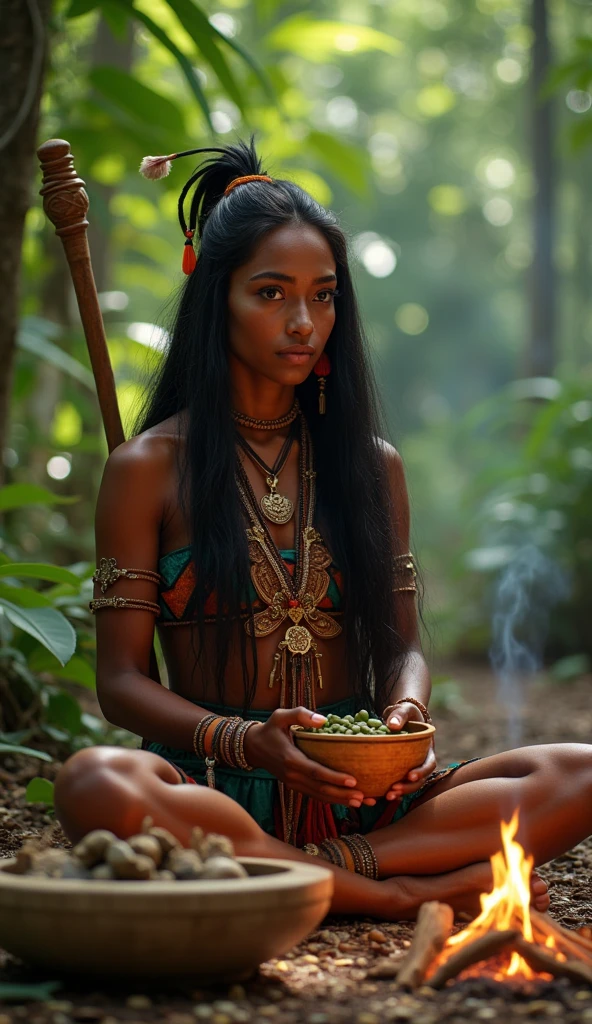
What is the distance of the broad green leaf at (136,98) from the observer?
4188mm

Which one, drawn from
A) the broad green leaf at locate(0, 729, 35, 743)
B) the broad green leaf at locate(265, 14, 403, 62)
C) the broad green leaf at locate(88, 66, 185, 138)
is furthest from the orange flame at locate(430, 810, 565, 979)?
the broad green leaf at locate(265, 14, 403, 62)

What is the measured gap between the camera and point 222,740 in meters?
2.51

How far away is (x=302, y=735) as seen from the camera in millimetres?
2359

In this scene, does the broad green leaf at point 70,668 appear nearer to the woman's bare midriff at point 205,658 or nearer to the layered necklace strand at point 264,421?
the woman's bare midriff at point 205,658

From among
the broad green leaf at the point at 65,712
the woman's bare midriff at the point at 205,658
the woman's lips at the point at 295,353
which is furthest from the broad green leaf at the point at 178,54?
the broad green leaf at the point at 65,712

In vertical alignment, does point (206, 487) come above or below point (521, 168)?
below

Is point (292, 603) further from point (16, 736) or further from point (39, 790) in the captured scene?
point (16, 736)

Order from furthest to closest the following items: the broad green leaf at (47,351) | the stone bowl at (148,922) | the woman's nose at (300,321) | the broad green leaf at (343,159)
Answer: the broad green leaf at (343,159) < the broad green leaf at (47,351) < the woman's nose at (300,321) < the stone bowl at (148,922)

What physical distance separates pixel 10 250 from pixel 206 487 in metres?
1.25

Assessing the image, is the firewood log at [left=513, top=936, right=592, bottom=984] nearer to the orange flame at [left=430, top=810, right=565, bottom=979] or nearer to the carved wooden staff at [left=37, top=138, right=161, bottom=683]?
the orange flame at [left=430, top=810, right=565, bottom=979]

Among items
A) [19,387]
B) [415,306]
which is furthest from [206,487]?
[415,306]

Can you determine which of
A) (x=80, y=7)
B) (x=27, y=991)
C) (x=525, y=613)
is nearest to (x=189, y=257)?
(x=80, y=7)

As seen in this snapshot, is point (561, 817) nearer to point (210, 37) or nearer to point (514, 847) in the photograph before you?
point (514, 847)

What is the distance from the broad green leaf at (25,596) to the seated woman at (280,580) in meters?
0.38
